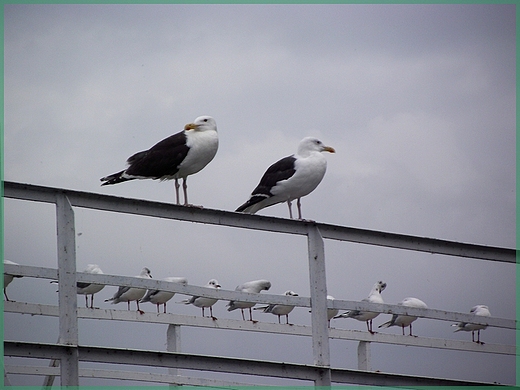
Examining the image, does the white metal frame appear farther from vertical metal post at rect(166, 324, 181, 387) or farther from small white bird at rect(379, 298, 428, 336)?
small white bird at rect(379, 298, 428, 336)

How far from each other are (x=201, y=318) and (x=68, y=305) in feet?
10.8

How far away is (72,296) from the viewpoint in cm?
834

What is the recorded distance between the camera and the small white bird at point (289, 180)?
13578 mm

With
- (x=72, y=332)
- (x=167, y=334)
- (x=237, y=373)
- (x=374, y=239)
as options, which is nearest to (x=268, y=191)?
(x=167, y=334)

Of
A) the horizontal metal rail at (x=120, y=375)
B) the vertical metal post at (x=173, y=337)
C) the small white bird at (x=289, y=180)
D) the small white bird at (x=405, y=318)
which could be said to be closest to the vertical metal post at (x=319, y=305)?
the horizontal metal rail at (x=120, y=375)

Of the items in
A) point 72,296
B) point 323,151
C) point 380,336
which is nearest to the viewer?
point 72,296

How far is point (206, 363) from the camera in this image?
29.4 feet

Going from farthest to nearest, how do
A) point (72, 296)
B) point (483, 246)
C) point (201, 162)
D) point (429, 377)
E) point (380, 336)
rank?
1. point (201, 162)
2. point (380, 336)
3. point (483, 246)
4. point (429, 377)
5. point (72, 296)

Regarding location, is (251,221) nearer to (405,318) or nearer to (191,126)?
(191,126)

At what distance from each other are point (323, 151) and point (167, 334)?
3981mm

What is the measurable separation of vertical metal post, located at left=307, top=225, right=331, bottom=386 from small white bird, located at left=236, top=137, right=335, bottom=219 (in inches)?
152

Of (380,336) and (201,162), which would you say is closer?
(380,336)

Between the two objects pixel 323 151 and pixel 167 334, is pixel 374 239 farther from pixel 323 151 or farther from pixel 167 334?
pixel 323 151

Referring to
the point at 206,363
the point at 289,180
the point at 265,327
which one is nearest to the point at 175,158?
the point at 289,180
